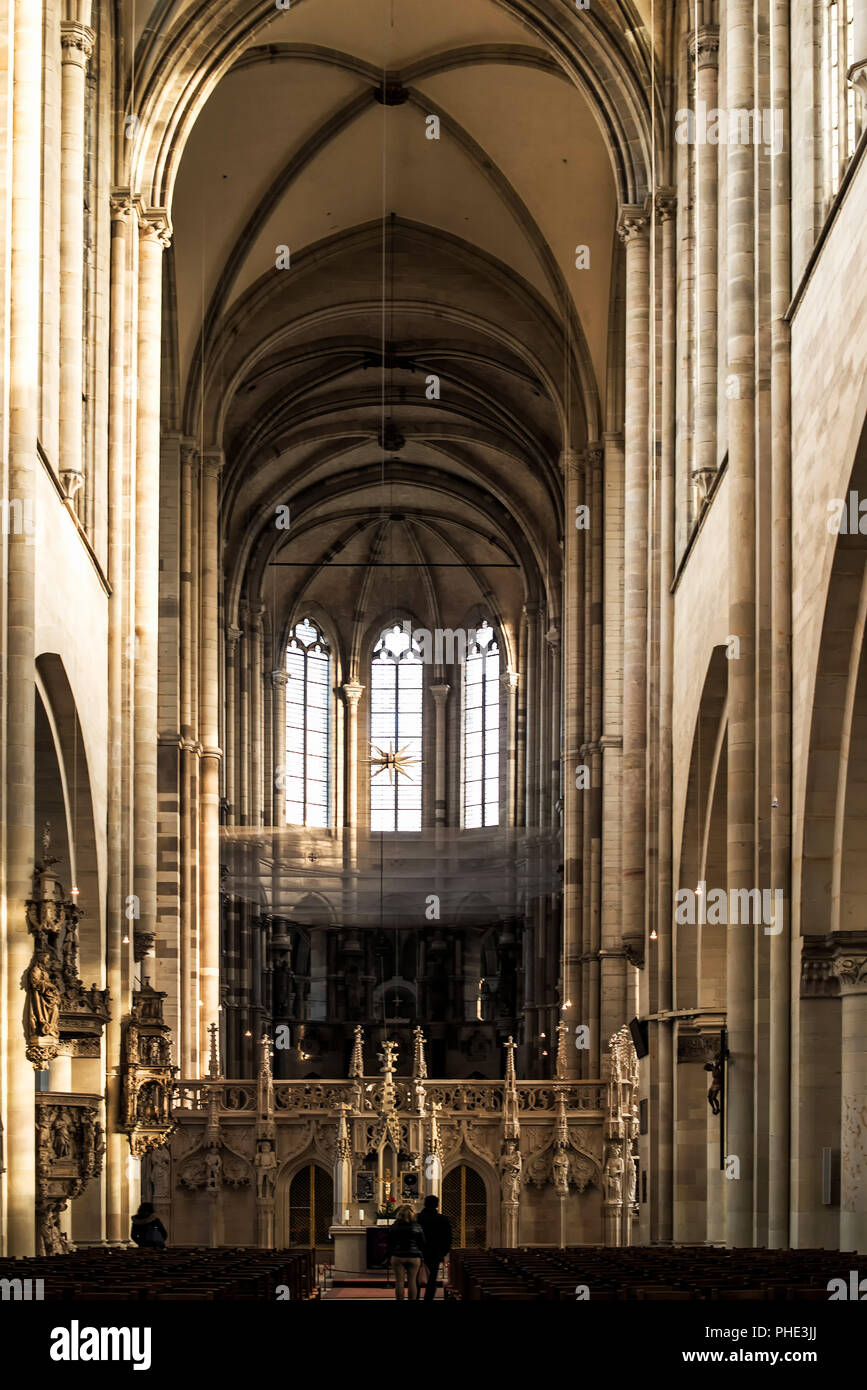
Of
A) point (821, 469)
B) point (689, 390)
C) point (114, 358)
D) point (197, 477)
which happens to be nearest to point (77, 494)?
point (114, 358)

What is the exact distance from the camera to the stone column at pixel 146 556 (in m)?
28.2

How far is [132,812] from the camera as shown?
27.7 metres

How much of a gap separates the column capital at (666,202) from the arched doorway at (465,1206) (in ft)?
46.6

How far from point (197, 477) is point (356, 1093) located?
12.9m

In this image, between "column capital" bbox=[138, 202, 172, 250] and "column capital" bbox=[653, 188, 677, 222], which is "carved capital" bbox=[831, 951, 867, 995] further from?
"column capital" bbox=[138, 202, 172, 250]

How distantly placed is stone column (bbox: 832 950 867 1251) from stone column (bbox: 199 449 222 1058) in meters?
22.8

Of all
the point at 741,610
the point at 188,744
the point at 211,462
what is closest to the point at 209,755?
the point at 188,744

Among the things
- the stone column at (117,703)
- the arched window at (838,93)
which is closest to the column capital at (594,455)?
the stone column at (117,703)

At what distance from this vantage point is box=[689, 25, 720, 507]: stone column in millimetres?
24375

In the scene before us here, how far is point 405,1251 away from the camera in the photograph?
17891 millimetres

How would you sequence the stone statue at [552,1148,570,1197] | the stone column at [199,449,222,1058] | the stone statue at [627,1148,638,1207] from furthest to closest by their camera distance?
the stone column at [199,449,222,1058]
the stone statue at [552,1148,570,1197]
the stone statue at [627,1148,638,1207]

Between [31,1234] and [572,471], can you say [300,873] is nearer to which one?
[572,471]

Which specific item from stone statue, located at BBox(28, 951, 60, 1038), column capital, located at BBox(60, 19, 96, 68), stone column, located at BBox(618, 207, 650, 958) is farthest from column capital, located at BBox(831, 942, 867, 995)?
column capital, located at BBox(60, 19, 96, 68)
